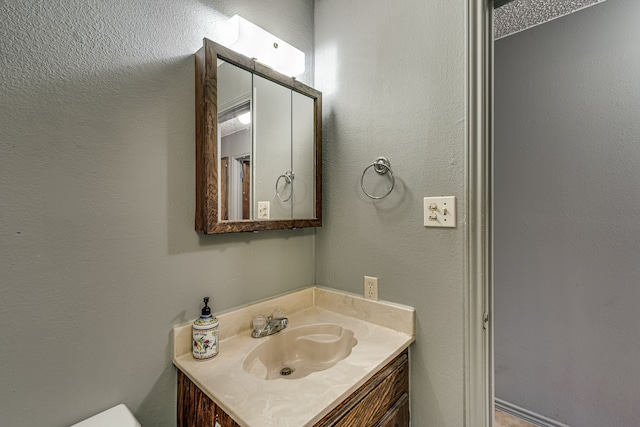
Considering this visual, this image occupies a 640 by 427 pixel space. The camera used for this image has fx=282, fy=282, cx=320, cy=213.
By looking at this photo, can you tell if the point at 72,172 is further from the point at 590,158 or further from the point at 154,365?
the point at 590,158

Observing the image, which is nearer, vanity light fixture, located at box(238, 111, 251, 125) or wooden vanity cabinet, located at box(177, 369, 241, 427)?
wooden vanity cabinet, located at box(177, 369, 241, 427)

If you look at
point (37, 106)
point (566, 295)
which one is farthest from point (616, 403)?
point (37, 106)

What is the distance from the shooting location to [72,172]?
750 mm

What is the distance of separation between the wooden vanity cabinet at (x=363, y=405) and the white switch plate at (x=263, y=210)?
0.60 meters

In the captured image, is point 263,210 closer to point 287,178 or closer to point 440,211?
point 287,178

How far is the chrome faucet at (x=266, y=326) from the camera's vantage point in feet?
3.56

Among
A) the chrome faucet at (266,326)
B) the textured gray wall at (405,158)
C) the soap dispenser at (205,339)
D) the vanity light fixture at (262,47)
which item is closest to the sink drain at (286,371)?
the chrome faucet at (266,326)

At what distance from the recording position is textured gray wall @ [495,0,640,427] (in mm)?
1470

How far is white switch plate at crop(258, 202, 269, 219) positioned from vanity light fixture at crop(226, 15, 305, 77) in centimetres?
57

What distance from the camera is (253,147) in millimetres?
1129

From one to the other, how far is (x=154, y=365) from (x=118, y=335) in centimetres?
16

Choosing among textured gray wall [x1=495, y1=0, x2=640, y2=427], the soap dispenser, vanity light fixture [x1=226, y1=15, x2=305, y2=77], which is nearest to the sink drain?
the soap dispenser

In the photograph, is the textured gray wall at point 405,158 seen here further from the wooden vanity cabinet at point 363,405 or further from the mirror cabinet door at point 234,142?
the mirror cabinet door at point 234,142

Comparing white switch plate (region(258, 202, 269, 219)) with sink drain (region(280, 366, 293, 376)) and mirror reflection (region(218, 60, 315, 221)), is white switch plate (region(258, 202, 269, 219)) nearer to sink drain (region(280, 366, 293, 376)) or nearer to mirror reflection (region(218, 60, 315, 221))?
mirror reflection (region(218, 60, 315, 221))
